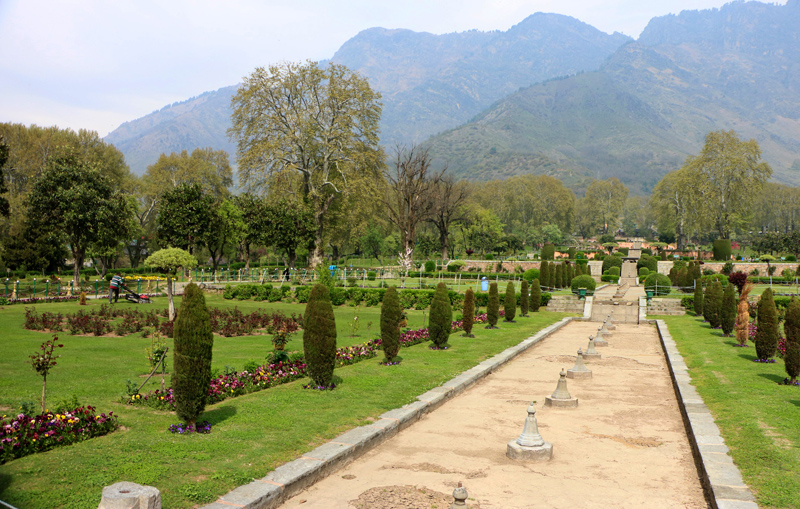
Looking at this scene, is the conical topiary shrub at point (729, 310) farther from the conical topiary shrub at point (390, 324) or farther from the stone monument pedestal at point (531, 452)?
the stone monument pedestal at point (531, 452)

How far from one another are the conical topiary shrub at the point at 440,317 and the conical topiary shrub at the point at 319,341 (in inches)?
241

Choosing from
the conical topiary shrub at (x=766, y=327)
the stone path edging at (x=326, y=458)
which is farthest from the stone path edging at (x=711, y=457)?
the stone path edging at (x=326, y=458)

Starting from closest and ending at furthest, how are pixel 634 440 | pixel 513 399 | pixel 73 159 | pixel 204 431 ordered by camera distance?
pixel 204 431
pixel 634 440
pixel 513 399
pixel 73 159

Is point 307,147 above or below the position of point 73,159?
above

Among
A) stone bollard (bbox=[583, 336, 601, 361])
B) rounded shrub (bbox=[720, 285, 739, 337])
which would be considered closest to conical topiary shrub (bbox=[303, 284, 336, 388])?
stone bollard (bbox=[583, 336, 601, 361])

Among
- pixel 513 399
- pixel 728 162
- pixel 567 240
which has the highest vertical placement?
pixel 728 162

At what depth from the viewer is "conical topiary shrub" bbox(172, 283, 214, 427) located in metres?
6.76

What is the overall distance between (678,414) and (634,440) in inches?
87.5

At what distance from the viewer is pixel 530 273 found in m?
40.4

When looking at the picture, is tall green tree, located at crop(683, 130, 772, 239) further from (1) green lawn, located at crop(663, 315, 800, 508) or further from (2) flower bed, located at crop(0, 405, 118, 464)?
(2) flower bed, located at crop(0, 405, 118, 464)

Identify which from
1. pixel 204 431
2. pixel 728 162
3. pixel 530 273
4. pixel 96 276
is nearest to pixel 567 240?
pixel 728 162

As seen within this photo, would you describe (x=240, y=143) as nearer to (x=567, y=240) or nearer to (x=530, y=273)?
(x=530, y=273)

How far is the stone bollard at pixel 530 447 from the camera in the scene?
262 inches

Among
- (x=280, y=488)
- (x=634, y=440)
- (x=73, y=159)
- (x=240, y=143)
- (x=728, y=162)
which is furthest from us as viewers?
(x=728, y=162)
